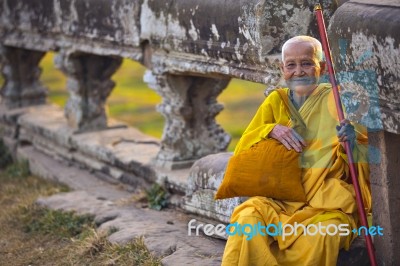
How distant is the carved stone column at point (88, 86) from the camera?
8.79 m

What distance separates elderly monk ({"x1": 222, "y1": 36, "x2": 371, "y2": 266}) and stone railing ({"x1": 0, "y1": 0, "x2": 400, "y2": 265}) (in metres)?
0.17

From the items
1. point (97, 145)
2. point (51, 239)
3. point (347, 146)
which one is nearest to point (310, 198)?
point (347, 146)

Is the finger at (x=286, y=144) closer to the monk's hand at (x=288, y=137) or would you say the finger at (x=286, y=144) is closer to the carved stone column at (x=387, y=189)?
the monk's hand at (x=288, y=137)

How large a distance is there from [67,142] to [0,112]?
163cm

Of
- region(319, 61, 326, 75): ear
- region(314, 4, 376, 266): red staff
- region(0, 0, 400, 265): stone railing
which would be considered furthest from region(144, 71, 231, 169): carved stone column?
region(314, 4, 376, 266): red staff

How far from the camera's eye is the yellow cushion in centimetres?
499

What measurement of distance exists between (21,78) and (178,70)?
3705 mm

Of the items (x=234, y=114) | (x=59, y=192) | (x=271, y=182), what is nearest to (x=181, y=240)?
(x=271, y=182)

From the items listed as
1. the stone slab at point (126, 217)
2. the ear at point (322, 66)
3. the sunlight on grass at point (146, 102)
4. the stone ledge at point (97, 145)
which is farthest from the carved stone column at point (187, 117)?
the sunlight on grass at point (146, 102)

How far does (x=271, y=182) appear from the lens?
500 centimetres

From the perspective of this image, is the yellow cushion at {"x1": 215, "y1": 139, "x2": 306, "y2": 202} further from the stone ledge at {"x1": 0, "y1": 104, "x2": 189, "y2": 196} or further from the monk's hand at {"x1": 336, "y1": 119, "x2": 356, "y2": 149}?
the stone ledge at {"x1": 0, "y1": 104, "x2": 189, "y2": 196}

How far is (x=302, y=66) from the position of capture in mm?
5023

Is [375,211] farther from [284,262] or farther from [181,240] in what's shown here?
[181,240]

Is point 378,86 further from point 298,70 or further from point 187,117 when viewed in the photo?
point 187,117
